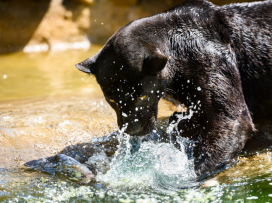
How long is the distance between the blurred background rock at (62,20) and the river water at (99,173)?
6.23 metres

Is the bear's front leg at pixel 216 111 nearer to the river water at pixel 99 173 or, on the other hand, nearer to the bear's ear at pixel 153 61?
the river water at pixel 99 173

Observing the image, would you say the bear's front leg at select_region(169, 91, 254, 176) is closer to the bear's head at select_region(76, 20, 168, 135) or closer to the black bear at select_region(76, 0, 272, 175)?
the black bear at select_region(76, 0, 272, 175)

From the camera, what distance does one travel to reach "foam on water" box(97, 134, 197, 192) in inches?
148

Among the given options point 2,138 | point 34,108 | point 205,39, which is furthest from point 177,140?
point 34,108

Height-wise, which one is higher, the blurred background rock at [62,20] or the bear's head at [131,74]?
the bear's head at [131,74]

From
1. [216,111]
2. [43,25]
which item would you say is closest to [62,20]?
[43,25]

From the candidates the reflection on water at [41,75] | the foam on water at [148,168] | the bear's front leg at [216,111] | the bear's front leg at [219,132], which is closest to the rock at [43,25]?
the reflection on water at [41,75]

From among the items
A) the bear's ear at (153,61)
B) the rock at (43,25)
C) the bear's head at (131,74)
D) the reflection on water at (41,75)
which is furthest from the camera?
the rock at (43,25)

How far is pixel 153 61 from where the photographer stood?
3.72 m

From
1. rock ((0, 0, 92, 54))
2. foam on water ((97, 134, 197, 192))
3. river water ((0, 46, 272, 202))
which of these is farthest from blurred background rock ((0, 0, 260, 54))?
foam on water ((97, 134, 197, 192))

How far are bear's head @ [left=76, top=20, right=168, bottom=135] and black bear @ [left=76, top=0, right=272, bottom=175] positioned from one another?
0.01 m

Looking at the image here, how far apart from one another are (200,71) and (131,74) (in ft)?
2.75

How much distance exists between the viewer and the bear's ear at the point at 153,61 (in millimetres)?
3680

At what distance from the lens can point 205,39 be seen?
4156 mm
